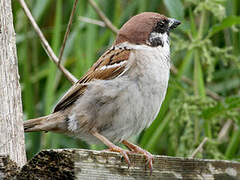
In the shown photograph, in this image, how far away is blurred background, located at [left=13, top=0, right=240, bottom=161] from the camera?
2.65m

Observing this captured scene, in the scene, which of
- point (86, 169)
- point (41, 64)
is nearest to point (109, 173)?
point (86, 169)

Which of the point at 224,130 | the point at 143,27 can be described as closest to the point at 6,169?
the point at 143,27

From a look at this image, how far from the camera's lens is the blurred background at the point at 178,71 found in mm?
2652

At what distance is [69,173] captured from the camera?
4.25 ft

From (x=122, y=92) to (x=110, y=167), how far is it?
84 centimetres

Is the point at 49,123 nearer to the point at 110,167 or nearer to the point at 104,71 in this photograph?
the point at 104,71

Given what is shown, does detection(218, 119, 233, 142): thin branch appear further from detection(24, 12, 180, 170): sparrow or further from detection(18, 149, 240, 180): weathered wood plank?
detection(18, 149, 240, 180): weathered wood plank

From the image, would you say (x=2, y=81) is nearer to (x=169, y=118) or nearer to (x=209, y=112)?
(x=209, y=112)

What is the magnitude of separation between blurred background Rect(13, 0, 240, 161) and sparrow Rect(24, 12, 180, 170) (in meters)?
0.26

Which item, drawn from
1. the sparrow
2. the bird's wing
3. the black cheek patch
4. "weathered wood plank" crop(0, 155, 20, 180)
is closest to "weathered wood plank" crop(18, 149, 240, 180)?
"weathered wood plank" crop(0, 155, 20, 180)

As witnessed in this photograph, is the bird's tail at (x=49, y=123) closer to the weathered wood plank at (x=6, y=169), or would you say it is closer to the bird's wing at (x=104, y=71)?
the bird's wing at (x=104, y=71)

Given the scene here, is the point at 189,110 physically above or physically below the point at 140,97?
below

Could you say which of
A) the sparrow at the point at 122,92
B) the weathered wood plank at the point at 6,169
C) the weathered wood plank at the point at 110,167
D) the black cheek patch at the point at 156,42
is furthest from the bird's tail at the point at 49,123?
the weathered wood plank at the point at 6,169

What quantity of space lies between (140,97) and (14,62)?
643 millimetres
